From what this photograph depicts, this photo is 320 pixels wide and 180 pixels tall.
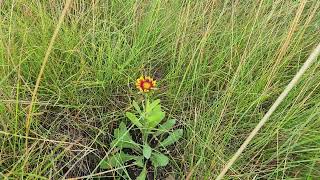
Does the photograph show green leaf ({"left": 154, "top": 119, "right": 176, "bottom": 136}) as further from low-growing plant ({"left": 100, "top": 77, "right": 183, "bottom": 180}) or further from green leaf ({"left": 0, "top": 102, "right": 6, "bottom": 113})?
green leaf ({"left": 0, "top": 102, "right": 6, "bottom": 113})

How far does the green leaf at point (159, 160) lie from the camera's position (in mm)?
922

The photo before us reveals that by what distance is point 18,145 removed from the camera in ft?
2.91

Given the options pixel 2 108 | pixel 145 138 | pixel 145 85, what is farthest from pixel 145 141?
pixel 2 108

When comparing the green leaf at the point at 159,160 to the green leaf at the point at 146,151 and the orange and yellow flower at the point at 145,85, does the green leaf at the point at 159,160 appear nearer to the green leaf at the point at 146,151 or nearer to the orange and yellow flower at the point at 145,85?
the green leaf at the point at 146,151

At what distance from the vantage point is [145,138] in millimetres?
955

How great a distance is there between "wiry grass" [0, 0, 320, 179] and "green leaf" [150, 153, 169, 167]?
0.11 ft

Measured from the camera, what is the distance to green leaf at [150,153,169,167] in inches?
36.3

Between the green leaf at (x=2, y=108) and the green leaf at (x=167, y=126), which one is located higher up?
the green leaf at (x=2, y=108)

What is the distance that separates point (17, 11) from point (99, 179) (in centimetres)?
53

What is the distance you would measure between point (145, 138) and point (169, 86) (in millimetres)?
179

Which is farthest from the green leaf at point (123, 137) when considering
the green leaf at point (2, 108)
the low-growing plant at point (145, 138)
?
the green leaf at point (2, 108)

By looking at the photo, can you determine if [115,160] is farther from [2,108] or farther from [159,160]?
[2,108]

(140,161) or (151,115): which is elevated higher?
(151,115)

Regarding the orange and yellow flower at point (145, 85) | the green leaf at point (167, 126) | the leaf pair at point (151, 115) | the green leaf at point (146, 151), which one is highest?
the orange and yellow flower at point (145, 85)
